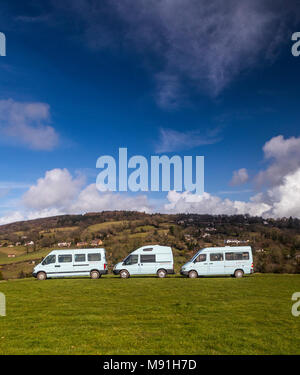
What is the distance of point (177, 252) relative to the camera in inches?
2835

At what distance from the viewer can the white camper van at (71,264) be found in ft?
82.4

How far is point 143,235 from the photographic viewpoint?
97.5m

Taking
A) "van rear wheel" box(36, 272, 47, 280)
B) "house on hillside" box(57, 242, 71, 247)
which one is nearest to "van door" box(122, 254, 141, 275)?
"van rear wheel" box(36, 272, 47, 280)

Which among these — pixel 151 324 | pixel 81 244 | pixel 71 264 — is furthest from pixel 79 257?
pixel 81 244

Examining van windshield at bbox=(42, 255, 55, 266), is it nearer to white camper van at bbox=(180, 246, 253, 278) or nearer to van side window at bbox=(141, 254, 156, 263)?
van side window at bbox=(141, 254, 156, 263)

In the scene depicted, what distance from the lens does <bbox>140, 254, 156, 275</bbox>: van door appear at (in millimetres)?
25594

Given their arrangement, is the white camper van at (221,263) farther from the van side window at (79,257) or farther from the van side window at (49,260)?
the van side window at (49,260)

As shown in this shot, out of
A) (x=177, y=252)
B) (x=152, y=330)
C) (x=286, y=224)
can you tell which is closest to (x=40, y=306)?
(x=152, y=330)

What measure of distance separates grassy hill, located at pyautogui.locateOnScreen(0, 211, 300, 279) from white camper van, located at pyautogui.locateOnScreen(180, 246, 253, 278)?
20.2 meters

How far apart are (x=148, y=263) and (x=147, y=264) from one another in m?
0.12

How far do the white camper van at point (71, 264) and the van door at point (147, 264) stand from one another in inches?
127

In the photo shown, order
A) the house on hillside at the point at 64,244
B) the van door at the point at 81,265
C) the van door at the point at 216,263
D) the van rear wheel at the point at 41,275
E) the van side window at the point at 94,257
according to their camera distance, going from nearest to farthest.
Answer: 1. the van door at the point at 216,263
2. the van rear wheel at the point at 41,275
3. the van door at the point at 81,265
4. the van side window at the point at 94,257
5. the house on hillside at the point at 64,244

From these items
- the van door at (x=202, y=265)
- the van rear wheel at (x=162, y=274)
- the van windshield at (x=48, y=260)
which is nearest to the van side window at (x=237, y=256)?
the van door at (x=202, y=265)
